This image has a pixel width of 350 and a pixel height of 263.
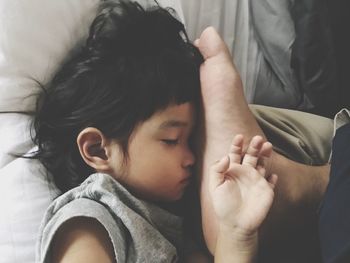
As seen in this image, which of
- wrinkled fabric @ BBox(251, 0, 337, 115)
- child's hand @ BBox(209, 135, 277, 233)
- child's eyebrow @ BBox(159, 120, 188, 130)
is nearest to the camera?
child's hand @ BBox(209, 135, 277, 233)

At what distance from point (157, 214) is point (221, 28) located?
535 millimetres

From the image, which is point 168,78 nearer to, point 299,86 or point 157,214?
point 157,214

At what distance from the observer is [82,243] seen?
0.76m

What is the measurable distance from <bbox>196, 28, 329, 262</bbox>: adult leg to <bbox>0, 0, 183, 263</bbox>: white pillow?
28 cm

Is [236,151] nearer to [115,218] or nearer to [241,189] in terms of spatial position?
[241,189]

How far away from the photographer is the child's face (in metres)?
0.86

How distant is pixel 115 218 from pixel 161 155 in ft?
0.42

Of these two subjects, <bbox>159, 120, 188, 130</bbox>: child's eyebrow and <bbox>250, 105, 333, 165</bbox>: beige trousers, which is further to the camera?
<bbox>250, 105, 333, 165</bbox>: beige trousers

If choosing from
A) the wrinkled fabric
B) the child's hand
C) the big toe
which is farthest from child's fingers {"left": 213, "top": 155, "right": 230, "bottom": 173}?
the wrinkled fabric

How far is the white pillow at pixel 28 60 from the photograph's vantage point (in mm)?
937

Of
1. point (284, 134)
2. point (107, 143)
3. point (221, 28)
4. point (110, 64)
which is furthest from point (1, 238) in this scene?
point (221, 28)

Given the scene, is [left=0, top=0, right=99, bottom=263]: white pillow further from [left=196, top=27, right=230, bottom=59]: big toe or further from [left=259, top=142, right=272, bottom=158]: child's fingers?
[left=259, top=142, right=272, bottom=158]: child's fingers

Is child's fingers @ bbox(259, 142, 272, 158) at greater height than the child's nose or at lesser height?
greater

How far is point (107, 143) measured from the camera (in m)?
0.88
